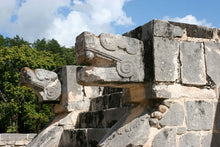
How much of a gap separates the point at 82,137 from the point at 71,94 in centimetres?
146

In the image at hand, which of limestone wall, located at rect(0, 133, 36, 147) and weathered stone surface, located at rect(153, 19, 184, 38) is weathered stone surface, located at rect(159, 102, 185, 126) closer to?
weathered stone surface, located at rect(153, 19, 184, 38)

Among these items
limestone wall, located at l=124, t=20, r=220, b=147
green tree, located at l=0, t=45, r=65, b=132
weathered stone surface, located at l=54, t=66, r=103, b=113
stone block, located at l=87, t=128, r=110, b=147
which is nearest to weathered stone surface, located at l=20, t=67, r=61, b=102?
weathered stone surface, located at l=54, t=66, r=103, b=113

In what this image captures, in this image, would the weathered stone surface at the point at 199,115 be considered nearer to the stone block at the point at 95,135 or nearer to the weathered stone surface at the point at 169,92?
the weathered stone surface at the point at 169,92

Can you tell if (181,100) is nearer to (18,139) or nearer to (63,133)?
(63,133)

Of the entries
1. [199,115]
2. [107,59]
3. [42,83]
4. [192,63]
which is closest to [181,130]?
[199,115]

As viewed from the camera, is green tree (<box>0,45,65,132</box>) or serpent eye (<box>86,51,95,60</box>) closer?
serpent eye (<box>86,51,95,60</box>)

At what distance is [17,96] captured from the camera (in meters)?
19.3

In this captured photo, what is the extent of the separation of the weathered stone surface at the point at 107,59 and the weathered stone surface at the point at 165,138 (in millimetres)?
710

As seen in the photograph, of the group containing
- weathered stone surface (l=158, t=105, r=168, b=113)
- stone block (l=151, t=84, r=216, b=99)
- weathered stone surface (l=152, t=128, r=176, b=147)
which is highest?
stone block (l=151, t=84, r=216, b=99)

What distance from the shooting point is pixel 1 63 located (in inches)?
784

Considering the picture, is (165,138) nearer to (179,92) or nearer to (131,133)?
(131,133)

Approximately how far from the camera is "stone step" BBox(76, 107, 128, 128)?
5.07 metres

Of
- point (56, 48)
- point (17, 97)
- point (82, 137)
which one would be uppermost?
point (56, 48)

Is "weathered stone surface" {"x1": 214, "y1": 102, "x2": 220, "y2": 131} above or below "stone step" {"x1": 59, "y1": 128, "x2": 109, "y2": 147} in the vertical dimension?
above
